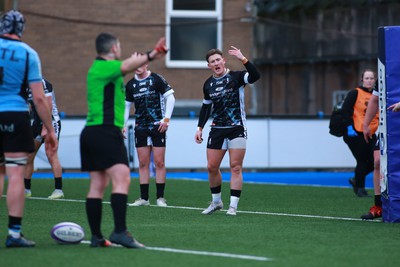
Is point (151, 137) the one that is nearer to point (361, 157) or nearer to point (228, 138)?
point (228, 138)

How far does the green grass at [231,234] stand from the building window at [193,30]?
11138 millimetres

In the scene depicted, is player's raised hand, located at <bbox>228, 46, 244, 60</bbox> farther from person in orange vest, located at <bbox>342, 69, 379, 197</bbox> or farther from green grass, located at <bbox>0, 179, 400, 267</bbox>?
person in orange vest, located at <bbox>342, 69, 379, 197</bbox>

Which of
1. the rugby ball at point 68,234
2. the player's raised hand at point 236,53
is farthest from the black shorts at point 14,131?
the player's raised hand at point 236,53

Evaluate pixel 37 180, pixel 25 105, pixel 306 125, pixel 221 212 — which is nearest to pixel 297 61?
pixel 306 125

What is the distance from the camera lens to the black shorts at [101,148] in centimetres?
939

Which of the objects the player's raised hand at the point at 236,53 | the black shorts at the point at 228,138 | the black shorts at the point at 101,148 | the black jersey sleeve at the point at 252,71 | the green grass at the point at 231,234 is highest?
the player's raised hand at the point at 236,53

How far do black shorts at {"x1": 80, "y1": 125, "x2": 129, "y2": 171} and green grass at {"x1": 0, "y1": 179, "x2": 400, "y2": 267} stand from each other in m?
0.75

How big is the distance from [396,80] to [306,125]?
13.6 meters

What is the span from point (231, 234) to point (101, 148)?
180 cm

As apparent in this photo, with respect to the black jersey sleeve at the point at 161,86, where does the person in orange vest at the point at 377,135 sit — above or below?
below

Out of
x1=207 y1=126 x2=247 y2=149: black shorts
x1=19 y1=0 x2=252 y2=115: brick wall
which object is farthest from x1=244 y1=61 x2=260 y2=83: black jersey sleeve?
x1=19 y1=0 x2=252 y2=115: brick wall

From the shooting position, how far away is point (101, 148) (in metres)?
9.39

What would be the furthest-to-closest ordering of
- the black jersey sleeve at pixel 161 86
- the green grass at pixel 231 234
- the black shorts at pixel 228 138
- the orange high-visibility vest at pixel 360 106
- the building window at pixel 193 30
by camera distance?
the building window at pixel 193 30
the orange high-visibility vest at pixel 360 106
the black jersey sleeve at pixel 161 86
the black shorts at pixel 228 138
the green grass at pixel 231 234

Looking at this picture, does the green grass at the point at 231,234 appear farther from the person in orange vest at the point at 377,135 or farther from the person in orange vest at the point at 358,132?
the person in orange vest at the point at 358,132
